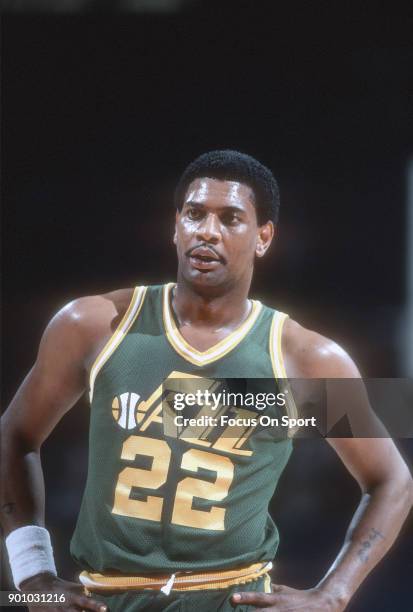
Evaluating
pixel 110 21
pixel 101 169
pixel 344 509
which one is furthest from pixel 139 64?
pixel 344 509

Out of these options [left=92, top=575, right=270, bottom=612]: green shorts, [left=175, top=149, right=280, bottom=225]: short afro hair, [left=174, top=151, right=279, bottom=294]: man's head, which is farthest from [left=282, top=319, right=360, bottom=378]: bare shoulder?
[left=92, top=575, right=270, bottom=612]: green shorts

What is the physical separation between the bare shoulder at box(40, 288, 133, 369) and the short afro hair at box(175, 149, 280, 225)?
35 centimetres

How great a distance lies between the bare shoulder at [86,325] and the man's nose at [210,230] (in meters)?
0.27

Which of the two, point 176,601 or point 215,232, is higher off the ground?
point 215,232

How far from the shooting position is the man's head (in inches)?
85.2

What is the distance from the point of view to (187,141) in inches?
94.8

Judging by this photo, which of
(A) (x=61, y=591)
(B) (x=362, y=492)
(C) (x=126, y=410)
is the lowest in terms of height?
(A) (x=61, y=591)

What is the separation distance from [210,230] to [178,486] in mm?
676

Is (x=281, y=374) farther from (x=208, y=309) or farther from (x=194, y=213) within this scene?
(x=194, y=213)

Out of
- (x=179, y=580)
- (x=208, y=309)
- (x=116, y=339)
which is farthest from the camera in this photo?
(x=208, y=309)

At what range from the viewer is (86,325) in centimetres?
217

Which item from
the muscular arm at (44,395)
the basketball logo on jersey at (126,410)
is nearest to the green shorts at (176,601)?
the muscular arm at (44,395)

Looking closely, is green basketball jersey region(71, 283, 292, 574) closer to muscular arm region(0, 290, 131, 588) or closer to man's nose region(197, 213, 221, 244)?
muscular arm region(0, 290, 131, 588)

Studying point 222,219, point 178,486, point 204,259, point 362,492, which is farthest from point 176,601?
point 222,219
